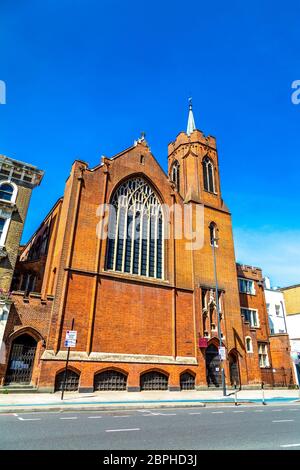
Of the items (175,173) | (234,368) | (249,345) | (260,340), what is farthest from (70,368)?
(175,173)

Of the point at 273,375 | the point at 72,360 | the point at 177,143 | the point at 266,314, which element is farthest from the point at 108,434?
the point at 177,143

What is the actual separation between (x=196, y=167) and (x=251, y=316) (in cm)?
1710

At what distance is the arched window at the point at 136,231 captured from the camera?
81.8ft

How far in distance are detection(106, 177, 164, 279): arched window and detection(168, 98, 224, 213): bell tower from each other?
491cm

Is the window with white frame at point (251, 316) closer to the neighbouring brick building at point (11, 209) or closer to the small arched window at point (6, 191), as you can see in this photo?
the neighbouring brick building at point (11, 209)

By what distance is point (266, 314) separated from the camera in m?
34.5

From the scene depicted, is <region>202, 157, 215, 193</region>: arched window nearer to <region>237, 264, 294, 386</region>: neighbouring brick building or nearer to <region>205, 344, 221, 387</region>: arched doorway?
<region>237, 264, 294, 386</region>: neighbouring brick building

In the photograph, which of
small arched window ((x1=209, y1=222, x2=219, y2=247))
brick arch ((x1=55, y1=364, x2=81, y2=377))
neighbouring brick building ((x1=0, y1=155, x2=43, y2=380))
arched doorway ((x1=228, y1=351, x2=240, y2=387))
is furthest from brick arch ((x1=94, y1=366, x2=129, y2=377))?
small arched window ((x1=209, y1=222, x2=219, y2=247))

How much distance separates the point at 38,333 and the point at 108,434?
13427 mm

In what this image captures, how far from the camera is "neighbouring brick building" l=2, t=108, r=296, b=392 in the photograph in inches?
807

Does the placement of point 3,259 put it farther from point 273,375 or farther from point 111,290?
point 273,375

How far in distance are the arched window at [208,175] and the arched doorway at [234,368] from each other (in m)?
16.6

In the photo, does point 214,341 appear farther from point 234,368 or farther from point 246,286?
point 246,286

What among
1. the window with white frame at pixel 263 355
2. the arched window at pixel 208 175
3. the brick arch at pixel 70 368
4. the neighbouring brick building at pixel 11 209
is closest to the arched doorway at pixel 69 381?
the brick arch at pixel 70 368
